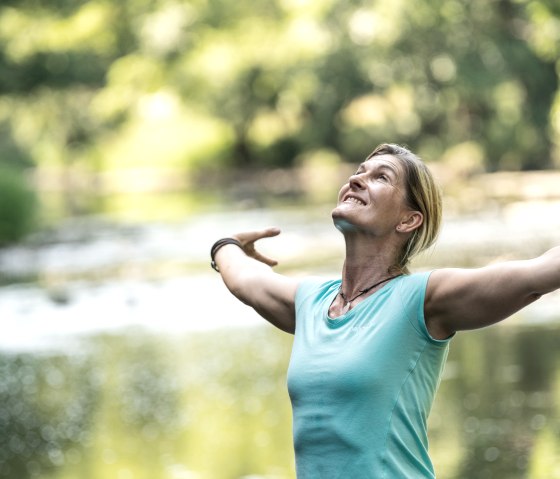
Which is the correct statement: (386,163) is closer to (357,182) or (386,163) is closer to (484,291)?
(357,182)

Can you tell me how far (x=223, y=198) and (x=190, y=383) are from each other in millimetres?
29630

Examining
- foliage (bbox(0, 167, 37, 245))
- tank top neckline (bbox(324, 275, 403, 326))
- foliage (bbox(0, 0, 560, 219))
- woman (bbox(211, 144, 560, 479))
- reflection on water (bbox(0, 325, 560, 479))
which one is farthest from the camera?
foliage (bbox(0, 0, 560, 219))

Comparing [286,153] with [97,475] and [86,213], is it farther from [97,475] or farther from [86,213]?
[97,475]

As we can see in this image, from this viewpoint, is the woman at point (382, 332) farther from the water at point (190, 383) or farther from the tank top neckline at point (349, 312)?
the water at point (190, 383)

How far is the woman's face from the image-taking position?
2.65 metres

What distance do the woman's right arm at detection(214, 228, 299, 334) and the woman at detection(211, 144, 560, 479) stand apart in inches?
5.8

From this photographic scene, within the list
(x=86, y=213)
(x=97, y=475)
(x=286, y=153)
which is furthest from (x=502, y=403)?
(x=286, y=153)

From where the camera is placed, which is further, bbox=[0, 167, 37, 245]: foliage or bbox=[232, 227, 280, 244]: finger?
bbox=[0, 167, 37, 245]: foliage

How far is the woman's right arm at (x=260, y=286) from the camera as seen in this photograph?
9.34ft

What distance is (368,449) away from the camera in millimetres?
2457

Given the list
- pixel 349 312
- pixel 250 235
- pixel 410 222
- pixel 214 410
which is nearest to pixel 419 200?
pixel 410 222

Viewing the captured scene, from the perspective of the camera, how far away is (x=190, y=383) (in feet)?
35.6

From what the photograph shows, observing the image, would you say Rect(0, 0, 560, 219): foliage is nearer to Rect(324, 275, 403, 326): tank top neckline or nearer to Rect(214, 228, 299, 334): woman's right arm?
Rect(214, 228, 299, 334): woman's right arm

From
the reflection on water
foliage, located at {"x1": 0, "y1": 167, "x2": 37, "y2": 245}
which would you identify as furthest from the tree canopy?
the reflection on water
